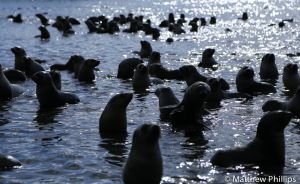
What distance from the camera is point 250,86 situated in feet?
60.9

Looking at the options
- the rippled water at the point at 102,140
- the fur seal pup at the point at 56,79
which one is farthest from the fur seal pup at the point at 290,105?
the fur seal pup at the point at 56,79

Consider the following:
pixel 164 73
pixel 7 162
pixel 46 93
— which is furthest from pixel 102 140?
pixel 164 73

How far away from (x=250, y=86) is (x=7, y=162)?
9.69 m

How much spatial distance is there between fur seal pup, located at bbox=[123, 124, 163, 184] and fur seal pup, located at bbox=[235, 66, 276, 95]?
9.58 meters

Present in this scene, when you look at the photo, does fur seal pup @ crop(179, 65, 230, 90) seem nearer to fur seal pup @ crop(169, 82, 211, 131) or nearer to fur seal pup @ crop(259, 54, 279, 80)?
fur seal pup @ crop(259, 54, 279, 80)

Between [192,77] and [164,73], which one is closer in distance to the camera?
[192,77]

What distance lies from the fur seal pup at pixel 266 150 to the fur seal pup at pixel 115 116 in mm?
2963

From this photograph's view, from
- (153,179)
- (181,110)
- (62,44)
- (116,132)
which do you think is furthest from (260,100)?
(62,44)

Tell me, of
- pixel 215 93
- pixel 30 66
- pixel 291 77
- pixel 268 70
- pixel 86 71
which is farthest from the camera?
pixel 268 70

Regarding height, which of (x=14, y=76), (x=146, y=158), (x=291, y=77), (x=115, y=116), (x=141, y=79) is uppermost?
(x=146, y=158)

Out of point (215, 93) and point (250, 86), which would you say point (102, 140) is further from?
point (250, 86)

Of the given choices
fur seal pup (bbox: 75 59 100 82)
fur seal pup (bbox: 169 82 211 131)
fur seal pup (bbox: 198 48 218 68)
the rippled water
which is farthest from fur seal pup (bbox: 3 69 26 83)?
→ fur seal pup (bbox: 169 82 211 131)

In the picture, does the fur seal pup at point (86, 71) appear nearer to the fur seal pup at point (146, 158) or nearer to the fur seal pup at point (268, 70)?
the fur seal pup at point (268, 70)

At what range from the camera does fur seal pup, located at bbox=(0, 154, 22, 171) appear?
1067cm
